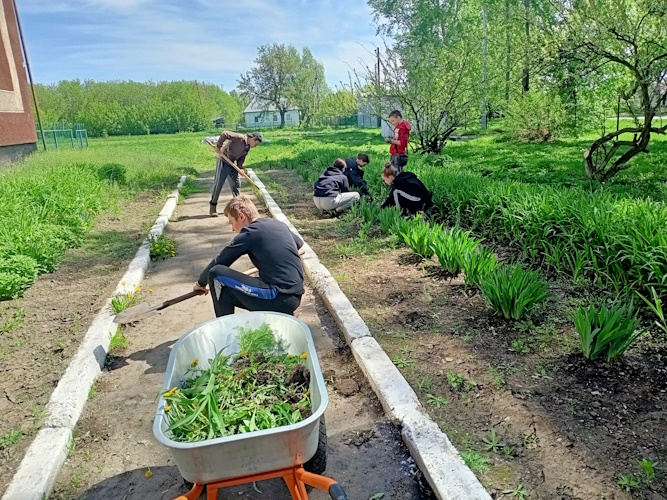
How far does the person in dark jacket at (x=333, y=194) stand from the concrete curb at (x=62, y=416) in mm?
3942

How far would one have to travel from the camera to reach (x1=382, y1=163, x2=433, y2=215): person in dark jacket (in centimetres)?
649

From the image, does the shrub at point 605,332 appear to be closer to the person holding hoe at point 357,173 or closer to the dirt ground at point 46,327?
the dirt ground at point 46,327

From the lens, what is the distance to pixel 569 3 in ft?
Result: 27.8

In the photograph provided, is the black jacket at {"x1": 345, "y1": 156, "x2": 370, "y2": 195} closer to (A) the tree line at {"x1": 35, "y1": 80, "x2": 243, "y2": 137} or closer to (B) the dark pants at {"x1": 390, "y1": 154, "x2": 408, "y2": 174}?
(B) the dark pants at {"x1": 390, "y1": 154, "x2": 408, "y2": 174}

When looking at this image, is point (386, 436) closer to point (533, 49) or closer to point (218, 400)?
point (218, 400)

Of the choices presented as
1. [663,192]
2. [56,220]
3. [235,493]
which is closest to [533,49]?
[663,192]

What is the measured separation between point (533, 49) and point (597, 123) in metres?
7.64

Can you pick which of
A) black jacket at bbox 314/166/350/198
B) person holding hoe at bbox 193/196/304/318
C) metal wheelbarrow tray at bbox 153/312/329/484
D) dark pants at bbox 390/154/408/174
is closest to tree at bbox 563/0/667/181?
dark pants at bbox 390/154/408/174

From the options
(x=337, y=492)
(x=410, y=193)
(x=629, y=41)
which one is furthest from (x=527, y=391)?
(x=629, y=41)

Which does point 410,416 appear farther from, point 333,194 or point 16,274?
A: point 333,194

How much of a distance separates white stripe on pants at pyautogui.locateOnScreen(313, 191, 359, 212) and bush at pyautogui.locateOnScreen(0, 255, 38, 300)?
4003 millimetres

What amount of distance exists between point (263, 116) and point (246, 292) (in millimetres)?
76522

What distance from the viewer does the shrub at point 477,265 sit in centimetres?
405

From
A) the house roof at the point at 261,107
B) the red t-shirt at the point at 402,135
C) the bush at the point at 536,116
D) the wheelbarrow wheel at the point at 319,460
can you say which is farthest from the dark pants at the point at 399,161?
the house roof at the point at 261,107
